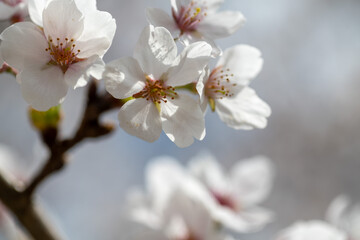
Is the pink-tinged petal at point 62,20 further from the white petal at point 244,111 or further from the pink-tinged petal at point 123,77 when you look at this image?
the white petal at point 244,111

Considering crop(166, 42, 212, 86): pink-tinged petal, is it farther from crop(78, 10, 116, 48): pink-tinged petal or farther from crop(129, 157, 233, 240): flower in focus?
crop(129, 157, 233, 240): flower in focus

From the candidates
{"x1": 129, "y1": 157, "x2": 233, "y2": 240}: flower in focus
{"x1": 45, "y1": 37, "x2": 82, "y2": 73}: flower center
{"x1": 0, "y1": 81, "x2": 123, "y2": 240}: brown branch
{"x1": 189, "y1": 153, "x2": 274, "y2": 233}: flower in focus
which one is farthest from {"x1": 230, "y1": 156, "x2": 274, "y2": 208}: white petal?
{"x1": 45, "y1": 37, "x2": 82, "y2": 73}: flower center

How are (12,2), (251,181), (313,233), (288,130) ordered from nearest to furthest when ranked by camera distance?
(12,2) → (313,233) → (251,181) → (288,130)

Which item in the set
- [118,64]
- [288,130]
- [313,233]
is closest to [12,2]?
[118,64]

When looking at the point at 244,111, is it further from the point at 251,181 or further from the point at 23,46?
the point at 251,181

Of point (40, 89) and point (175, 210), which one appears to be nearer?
point (40, 89)

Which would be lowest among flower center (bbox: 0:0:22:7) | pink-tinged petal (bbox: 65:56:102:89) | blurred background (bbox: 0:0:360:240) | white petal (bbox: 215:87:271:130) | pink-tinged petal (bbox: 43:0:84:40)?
blurred background (bbox: 0:0:360:240)

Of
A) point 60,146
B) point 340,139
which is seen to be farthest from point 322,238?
point 340,139

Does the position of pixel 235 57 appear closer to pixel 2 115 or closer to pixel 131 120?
pixel 131 120
